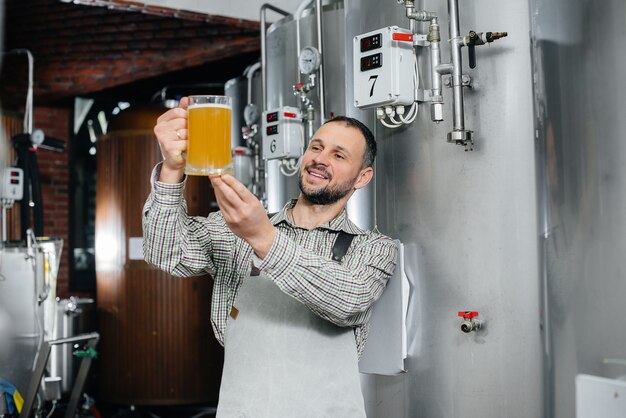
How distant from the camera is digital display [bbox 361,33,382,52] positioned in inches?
95.8

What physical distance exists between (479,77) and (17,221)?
16.4 feet

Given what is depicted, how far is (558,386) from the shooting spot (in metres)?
2.04

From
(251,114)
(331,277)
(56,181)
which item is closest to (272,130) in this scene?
(251,114)

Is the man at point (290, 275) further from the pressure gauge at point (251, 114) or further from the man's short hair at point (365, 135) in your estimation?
the pressure gauge at point (251, 114)

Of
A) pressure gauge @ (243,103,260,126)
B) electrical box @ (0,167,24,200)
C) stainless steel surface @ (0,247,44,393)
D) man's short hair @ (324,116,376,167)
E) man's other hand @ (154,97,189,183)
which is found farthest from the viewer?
electrical box @ (0,167,24,200)

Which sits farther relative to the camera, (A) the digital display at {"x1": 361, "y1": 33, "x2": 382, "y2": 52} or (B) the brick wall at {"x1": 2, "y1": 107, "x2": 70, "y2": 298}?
(B) the brick wall at {"x1": 2, "y1": 107, "x2": 70, "y2": 298}

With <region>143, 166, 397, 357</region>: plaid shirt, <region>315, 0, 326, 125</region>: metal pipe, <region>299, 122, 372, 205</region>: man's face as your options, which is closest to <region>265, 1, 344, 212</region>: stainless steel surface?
<region>315, 0, 326, 125</region>: metal pipe

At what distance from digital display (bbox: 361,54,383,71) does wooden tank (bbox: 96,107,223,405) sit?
3.65 m

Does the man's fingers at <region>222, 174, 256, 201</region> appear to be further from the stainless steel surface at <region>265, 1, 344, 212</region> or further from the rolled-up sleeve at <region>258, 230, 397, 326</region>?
the stainless steel surface at <region>265, 1, 344, 212</region>

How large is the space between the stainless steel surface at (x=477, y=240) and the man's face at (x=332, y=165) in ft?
1.16

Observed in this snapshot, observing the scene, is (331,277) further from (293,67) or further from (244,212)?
(293,67)

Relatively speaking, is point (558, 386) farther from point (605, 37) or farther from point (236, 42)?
point (236, 42)

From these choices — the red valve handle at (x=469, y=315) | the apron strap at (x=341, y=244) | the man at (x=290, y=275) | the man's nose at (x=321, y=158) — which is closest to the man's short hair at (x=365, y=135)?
the man at (x=290, y=275)

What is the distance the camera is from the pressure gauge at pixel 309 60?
347 cm
